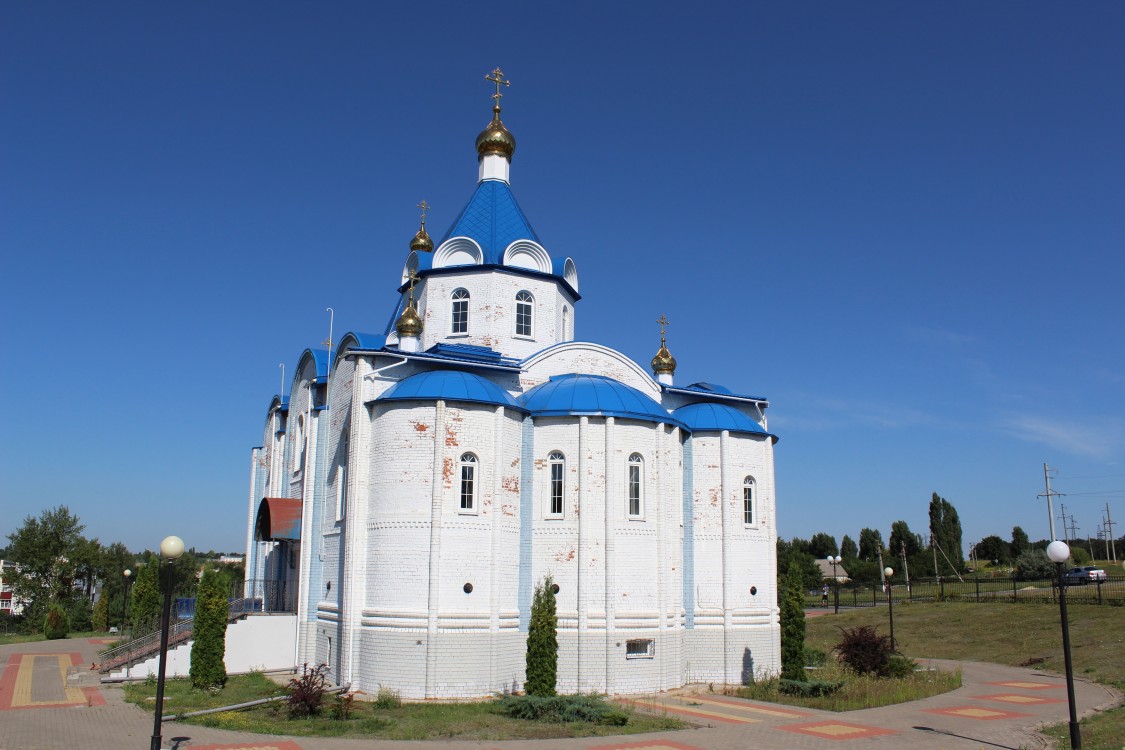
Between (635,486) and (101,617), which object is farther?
(101,617)

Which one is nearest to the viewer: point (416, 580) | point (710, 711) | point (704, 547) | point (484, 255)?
point (710, 711)

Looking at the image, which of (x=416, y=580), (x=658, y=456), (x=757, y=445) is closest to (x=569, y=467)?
(x=658, y=456)

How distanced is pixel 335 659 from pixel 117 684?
19.7 ft

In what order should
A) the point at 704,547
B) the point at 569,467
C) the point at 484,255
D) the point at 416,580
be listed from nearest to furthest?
the point at 416,580, the point at 569,467, the point at 704,547, the point at 484,255

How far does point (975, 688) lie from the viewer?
20.7 metres

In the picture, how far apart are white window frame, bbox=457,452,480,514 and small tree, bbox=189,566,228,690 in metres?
6.17

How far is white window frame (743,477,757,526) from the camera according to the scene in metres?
22.7

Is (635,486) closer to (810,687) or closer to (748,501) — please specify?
(748,501)

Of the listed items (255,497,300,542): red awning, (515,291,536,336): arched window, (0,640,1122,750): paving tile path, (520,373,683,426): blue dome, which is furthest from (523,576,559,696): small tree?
(515,291,536,336): arched window

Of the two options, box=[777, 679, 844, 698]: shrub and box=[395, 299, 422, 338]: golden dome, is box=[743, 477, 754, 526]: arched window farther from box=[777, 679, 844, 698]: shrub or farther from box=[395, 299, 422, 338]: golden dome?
box=[395, 299, 422, 338]: golden dome

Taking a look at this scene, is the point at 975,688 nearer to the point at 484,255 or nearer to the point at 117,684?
the point at 484,255

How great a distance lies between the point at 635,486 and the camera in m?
20.4

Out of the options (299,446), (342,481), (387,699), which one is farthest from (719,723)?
(299,446)

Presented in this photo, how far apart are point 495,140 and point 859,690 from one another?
60.7 feet
